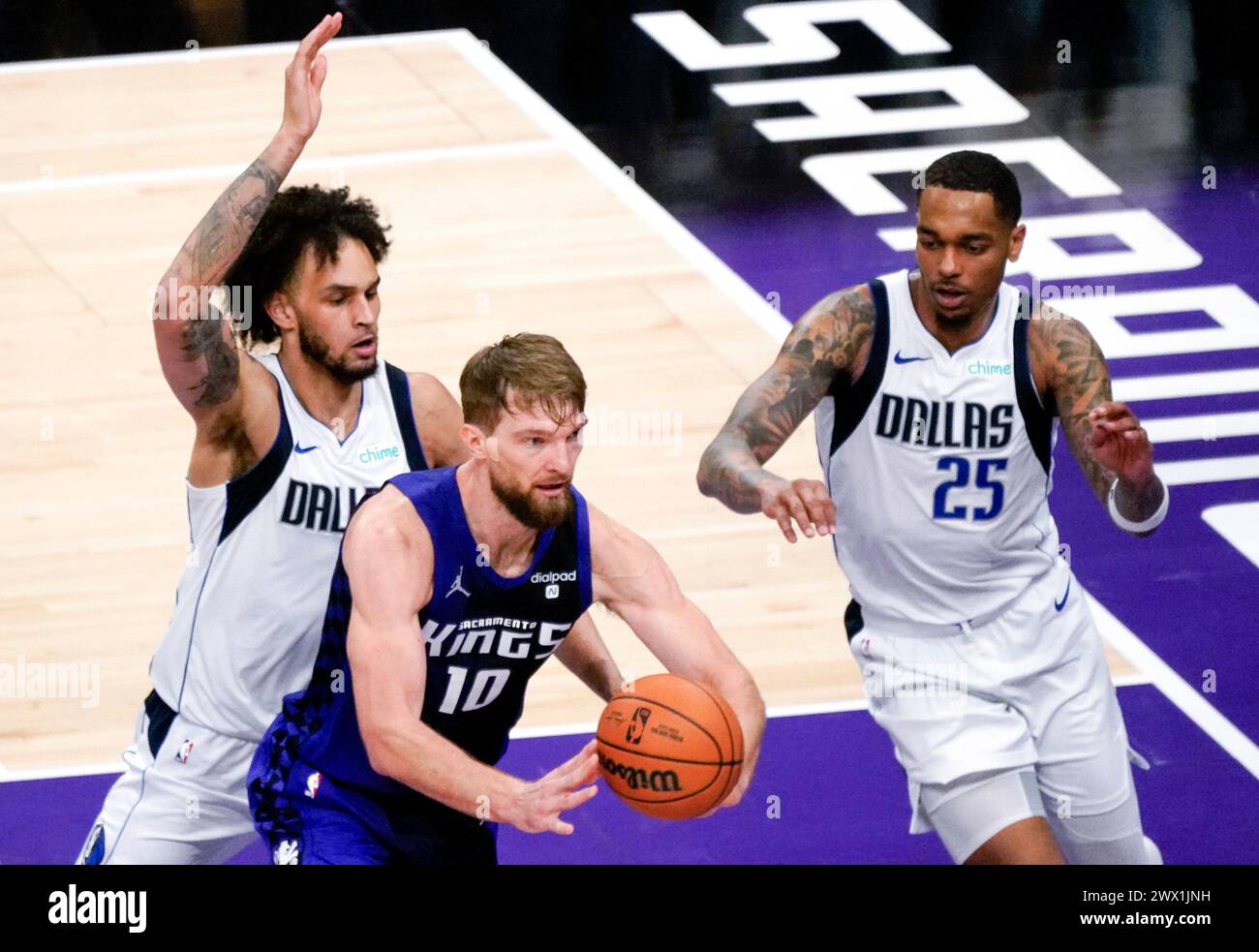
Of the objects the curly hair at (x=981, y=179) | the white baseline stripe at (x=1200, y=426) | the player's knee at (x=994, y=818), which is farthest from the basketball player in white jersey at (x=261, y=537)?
the white baseline stripe at (x=1200, y=426)

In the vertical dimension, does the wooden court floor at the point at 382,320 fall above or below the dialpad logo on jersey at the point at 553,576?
below

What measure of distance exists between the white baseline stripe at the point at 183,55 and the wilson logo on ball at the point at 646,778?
8.49m

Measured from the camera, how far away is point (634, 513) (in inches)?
392

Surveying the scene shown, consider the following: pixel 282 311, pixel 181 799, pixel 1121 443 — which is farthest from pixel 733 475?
pixel 181 799

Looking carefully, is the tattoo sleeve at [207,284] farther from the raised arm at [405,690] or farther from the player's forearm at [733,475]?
the player's forearm at [733,475]

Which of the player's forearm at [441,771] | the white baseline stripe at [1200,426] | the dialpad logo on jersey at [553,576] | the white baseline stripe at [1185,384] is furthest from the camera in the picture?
the white baseline stripe at [1185,384]

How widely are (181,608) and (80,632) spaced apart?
7.54 ft

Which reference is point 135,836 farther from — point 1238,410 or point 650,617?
point 1238,410

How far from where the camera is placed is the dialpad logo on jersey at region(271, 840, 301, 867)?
6.38m

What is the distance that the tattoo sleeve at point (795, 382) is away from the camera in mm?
7012

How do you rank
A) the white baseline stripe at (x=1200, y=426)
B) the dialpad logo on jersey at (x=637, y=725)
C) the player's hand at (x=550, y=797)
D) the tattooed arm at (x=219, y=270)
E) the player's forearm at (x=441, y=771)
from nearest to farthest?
the player's hand at (x=550, y=797)
the player's forearm at (x=441, y=771)
the dialpad logo on jersey at (x=637, y=725)
the tattooed arm at (x=219, y=270)
the white baseline stripe at (x=1200, y=426)

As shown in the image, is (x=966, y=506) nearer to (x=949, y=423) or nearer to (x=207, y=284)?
(x=949, y=423)

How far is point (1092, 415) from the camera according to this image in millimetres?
6605
